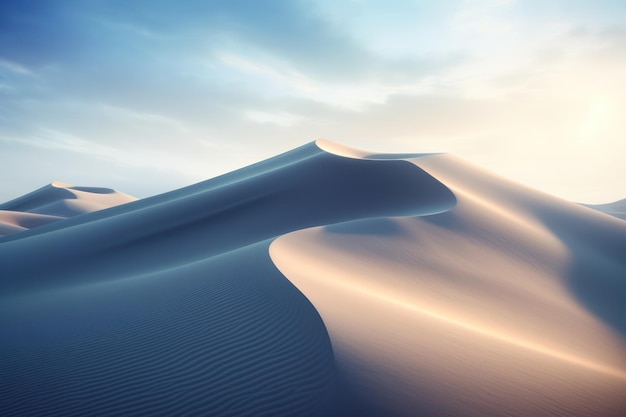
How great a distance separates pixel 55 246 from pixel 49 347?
30.5 feet

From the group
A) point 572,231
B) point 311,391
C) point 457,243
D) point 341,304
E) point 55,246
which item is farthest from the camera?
point 572,231

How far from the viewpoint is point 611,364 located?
7.08m

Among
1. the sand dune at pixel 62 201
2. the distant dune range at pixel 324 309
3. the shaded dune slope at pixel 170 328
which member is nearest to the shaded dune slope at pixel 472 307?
the distant dune range at pixel 324 309

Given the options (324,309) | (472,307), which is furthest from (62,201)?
(324,309)

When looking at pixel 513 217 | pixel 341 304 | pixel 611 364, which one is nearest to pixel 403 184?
pixel 513 217

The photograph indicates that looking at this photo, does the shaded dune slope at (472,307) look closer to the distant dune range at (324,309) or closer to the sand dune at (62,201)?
the distant dune range at (324,309)

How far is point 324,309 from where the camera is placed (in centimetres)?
513

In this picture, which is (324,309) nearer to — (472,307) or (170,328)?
(170,328)

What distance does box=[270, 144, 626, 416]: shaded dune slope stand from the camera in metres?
4.39

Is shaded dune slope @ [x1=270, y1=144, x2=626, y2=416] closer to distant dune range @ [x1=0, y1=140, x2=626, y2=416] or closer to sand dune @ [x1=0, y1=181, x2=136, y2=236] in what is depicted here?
distant dune range @ [x1=0, y1=140, x2=626, y2=416]

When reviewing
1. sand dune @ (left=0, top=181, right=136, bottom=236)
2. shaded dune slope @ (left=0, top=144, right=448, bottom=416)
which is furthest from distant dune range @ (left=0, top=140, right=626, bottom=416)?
sand dune @ (left=0, top=181, right=136, bottom=236)

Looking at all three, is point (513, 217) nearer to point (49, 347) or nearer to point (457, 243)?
point (457, 243)

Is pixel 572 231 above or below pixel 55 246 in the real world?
below

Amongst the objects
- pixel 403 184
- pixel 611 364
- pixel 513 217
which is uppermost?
pixel 403 184
